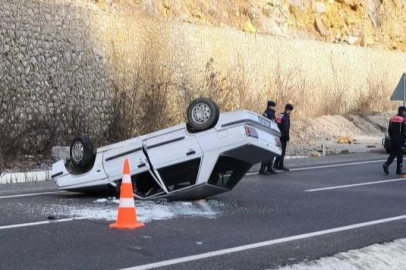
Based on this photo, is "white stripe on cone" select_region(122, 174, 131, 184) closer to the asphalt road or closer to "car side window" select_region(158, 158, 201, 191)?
the asphalt road

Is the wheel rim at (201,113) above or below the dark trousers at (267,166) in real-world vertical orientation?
above

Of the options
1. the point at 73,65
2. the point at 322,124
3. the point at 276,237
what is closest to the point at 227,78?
the point at 322,124

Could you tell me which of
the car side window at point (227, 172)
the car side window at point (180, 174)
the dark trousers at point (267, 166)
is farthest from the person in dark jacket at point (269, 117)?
the car side window at point (180, 174)

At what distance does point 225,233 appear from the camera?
28.5 ft

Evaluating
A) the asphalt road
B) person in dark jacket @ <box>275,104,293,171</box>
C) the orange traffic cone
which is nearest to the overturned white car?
the asphalt road

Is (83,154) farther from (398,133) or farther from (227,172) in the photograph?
(398,133)

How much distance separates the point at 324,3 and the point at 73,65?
2403 cm

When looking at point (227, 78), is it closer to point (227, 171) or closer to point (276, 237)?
point (227, 171)

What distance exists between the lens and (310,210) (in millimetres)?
10883

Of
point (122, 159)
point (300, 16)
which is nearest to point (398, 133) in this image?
point (122, 159)

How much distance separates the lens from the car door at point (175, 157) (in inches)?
414

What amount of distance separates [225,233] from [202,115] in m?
2.42

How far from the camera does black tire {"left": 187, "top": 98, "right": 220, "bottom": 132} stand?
10.4 metres

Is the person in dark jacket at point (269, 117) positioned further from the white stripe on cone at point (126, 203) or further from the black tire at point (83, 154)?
the white stripe on cone at point (126, 203)
